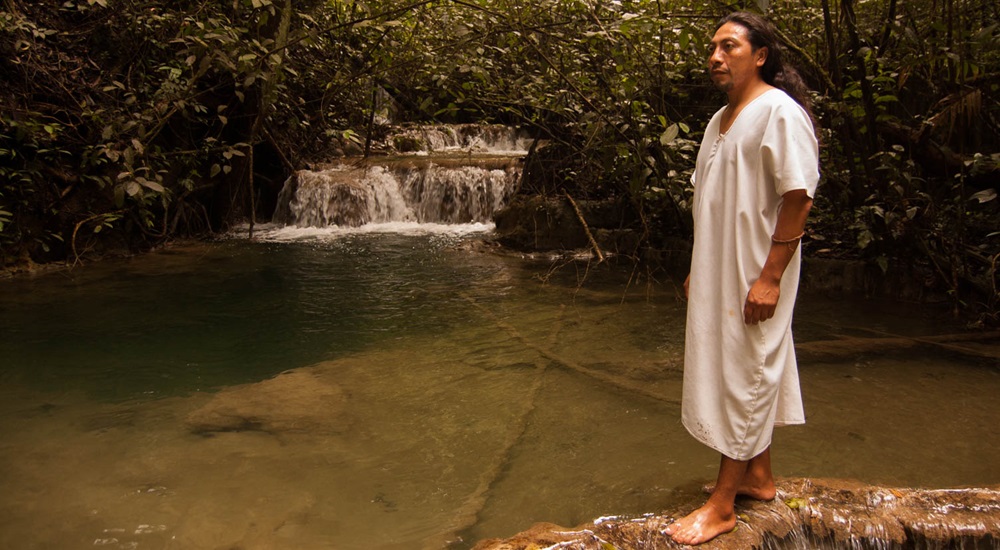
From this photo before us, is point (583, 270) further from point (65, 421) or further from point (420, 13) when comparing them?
point (65, 421)

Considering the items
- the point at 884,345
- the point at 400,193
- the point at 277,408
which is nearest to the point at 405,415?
the point at 277,408

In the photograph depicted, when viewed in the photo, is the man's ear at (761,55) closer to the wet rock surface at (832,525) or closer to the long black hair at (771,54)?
the long black hair at (771,54)

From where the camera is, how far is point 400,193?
11078 mm

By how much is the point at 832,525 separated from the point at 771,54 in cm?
159

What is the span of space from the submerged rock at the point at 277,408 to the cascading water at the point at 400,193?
676cm

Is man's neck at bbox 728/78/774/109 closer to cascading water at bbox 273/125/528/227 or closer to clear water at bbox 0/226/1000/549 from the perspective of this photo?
clear water at bbox 0/226/1000/549

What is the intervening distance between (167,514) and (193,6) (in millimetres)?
6374

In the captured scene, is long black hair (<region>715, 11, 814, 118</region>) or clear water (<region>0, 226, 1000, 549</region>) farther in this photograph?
clear water (<region>0, 226, 1000, 549</region>)

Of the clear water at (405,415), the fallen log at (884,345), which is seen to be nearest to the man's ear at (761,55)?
the clear water at (405,415)

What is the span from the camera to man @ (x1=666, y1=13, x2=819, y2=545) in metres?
2.12

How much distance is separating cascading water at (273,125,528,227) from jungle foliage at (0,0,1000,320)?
0.84 metres

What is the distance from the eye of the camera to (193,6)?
24.6 ft

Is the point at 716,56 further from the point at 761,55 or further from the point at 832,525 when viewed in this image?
the point at 832,525

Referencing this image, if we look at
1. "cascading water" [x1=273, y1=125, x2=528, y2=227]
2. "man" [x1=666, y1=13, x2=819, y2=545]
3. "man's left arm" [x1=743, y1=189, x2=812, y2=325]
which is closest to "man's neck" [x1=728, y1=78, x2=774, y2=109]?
"man" [x1=666, y1=13, x2=819, y2=545]
